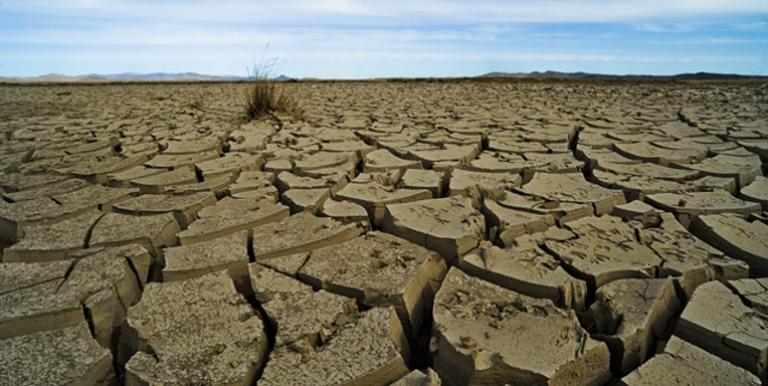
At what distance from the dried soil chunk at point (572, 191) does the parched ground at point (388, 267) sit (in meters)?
0.01

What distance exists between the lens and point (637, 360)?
1098 millimetres

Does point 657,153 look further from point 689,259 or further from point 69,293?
point 69,293

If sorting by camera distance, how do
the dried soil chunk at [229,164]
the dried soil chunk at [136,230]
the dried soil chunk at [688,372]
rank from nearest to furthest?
the dried soil chunk at [688,372] → the dried soil chunk at [136,230] → the dried soil chunk at [229,164]

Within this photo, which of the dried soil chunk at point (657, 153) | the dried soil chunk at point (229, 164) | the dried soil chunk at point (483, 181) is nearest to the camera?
the dried soil chunk at point (483, 181)

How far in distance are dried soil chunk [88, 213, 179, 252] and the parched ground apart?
11 mm

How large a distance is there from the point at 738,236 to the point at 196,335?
165 cm

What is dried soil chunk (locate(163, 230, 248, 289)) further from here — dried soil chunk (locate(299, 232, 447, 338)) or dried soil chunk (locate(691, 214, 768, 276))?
dried soil chunk (locate(691, 214, 768, 276))

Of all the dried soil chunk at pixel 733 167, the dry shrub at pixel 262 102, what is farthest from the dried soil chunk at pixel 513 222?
the dry shrub at pixel 262 102

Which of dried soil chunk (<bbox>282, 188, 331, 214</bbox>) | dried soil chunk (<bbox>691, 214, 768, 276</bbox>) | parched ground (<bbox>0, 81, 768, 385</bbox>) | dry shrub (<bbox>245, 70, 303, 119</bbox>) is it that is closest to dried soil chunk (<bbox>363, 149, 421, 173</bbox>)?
parched ground (<bbox>0, 81, 768, 385</bbox>)

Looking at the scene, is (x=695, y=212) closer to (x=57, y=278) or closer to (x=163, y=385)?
(x=163, y=385)

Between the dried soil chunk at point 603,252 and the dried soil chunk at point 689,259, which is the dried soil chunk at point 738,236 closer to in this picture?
the dried soil chunk at point 689,259

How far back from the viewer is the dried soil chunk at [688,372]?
96 centimetres

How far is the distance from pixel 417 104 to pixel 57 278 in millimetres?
5164

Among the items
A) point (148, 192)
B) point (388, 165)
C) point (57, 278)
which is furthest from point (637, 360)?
point (148, 192)
